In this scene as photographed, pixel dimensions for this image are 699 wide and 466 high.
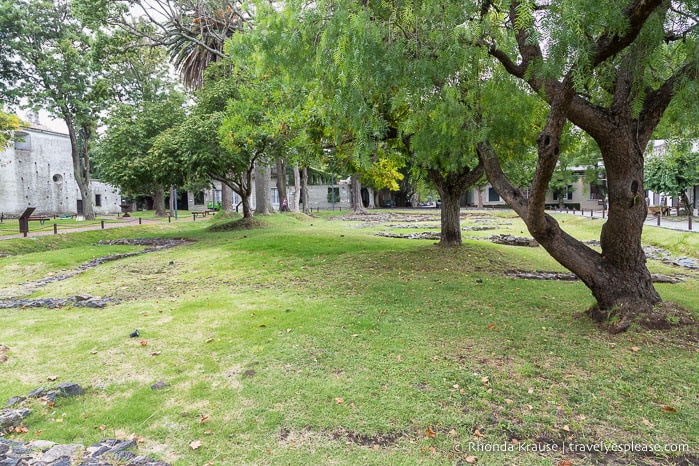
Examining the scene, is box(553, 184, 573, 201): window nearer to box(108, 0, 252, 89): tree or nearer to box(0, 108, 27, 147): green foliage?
box(108, 0, 252, 89): tree

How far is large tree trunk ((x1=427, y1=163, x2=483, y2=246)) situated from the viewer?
11547mm

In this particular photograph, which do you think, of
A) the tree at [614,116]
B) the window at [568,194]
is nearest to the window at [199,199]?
the window at [568,194]

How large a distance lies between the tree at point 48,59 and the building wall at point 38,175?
1144 cm

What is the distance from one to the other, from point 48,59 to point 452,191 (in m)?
24.0

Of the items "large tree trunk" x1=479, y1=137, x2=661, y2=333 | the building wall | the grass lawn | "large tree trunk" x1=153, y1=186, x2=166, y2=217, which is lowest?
the grass lawn

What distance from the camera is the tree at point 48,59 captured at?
23.0 m

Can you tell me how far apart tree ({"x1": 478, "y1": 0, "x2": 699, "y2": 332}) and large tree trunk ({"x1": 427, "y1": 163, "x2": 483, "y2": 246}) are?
505 cm

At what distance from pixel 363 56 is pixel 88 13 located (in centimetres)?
1600

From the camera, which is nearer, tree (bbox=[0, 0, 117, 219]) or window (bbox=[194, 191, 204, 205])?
tree (bbox=[0, 0, 117, 219])

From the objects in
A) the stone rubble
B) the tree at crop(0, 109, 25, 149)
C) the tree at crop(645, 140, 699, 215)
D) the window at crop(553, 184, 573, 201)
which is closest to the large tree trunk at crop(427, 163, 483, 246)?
the stone rubble

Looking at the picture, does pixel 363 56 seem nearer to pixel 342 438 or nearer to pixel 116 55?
pixel 342 438

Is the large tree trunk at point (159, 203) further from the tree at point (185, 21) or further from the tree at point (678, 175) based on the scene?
the tree at point (678, 175)

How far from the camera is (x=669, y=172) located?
24.5m

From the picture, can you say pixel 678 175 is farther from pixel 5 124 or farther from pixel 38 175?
pixel 38 175
